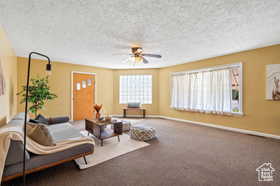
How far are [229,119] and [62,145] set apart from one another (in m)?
4.62

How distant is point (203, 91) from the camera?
4.64m

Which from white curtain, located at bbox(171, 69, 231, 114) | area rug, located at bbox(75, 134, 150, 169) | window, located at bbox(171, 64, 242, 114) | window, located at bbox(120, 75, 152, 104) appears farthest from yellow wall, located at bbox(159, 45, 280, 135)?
area rug, located at bbox(75, 134, 150, 169)

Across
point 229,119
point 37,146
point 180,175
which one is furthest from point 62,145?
point 229,119

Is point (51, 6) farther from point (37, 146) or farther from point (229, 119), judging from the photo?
point (229, 119)

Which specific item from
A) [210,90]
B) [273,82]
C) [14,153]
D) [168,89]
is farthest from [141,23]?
[168,89]

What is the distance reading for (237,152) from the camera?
8.52 feet

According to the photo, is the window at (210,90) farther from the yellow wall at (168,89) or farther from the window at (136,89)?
the window at (136,89)

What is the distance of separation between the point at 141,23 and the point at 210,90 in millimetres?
3536

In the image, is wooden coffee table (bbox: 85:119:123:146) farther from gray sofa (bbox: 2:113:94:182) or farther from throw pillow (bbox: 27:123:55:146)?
throw pillow (bbox: 27:123:55:146)

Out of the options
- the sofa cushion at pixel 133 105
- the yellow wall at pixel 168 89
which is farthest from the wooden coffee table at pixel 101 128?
the sofa cushion at pixel 133 105

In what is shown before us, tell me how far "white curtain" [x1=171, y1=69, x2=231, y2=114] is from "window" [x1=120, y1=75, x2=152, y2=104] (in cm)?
131

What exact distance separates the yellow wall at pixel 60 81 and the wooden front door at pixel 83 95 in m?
0.22

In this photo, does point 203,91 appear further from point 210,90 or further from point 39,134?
point 39,134

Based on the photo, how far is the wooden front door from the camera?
17.6 feet
